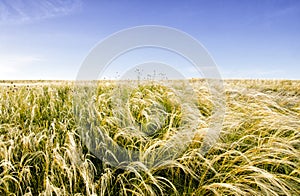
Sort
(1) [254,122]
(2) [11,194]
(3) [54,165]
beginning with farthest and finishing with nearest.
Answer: (1) [254,122] < (3) [54,165] < (2) [11,194]

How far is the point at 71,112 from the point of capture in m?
3.60

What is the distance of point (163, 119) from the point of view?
331 cm

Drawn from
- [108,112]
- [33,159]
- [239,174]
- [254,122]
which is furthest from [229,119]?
[33,159]

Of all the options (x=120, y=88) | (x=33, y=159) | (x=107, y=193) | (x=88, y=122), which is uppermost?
(x=120, y=88)

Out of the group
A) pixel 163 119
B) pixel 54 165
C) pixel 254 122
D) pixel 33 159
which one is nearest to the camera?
pixel 54 165

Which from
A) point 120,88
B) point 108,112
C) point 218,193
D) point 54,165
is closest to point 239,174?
point 218,193

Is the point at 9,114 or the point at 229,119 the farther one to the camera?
the point at 9,114

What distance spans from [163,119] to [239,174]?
1.33 metres

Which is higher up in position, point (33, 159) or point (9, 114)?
point (9, 114)

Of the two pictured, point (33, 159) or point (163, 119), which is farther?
point (163, 119)

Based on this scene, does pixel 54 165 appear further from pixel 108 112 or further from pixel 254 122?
pixel 254 122

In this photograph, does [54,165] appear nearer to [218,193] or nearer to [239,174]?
[218,193]

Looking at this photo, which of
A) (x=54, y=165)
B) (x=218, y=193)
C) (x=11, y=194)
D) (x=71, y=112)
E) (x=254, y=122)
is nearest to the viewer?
(x=218, y=193)

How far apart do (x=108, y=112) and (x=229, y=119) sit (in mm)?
1615
